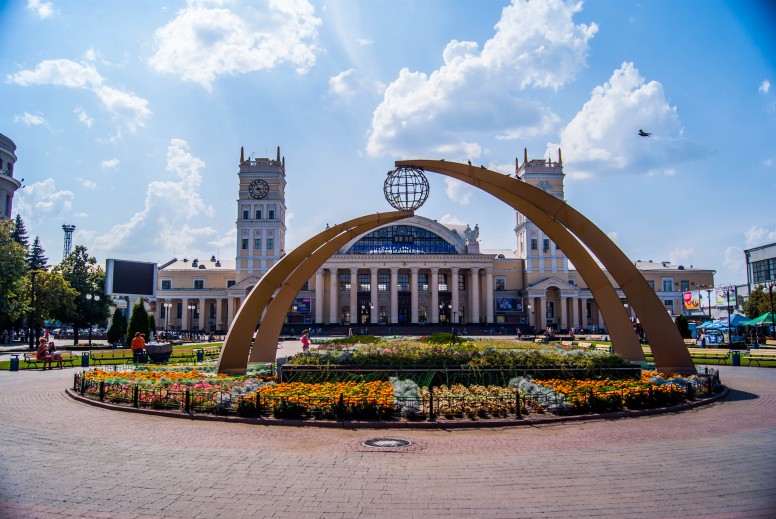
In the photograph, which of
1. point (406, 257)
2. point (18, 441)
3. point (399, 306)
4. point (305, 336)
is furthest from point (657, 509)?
point (399, 306)

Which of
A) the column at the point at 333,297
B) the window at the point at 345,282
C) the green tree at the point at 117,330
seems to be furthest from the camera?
the window at the point at 345,282

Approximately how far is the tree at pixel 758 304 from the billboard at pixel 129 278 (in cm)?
6586

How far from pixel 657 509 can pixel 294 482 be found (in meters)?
5.66

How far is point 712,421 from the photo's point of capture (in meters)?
13.9

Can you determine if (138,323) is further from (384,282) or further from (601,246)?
(384,282)

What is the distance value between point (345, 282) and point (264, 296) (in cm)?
6020

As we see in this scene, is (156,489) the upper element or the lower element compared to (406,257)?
lower

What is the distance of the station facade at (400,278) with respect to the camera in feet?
259

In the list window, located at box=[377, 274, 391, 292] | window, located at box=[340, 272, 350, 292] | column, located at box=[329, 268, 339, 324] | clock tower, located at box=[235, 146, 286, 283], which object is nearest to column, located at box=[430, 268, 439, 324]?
window, located at box=[377, 274, 391, 292]

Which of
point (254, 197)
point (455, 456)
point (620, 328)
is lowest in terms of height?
point (455, 456)

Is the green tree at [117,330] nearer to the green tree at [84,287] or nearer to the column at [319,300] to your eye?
the green tree at [84,287]

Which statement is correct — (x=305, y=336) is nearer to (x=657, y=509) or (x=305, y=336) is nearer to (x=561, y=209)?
(x=561, y=209)

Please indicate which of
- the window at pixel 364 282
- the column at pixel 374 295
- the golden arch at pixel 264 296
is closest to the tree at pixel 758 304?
the column at pixel 374 295

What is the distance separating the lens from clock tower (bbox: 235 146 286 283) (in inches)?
3282
